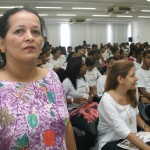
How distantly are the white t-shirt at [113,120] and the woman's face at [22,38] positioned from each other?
113 cm

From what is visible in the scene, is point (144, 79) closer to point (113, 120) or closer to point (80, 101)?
point (80, 101)

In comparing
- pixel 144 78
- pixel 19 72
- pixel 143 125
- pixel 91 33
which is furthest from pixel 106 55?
pixel 19 72

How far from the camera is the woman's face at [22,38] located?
0.96 m

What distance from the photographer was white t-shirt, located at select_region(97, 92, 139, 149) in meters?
1.89

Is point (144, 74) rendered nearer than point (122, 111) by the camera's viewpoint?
No

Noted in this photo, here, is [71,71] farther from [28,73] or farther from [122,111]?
[28,73]

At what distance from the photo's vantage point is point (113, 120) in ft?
6.28

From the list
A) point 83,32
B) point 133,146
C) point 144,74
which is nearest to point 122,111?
point 133,146

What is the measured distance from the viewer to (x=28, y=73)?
1064 mm

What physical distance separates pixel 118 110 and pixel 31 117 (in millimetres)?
1199

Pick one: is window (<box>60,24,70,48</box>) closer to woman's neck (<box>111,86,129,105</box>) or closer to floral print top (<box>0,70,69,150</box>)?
woman's neck (<box>111,86,129,105</box>)

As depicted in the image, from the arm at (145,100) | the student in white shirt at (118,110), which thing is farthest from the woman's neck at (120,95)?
the arm at (145,100)

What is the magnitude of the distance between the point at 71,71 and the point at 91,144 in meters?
1.08

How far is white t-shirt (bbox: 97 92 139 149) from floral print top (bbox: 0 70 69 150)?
92cm
